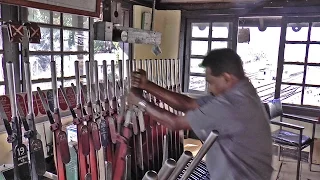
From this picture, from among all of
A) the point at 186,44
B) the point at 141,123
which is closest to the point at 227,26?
the point at 186,44

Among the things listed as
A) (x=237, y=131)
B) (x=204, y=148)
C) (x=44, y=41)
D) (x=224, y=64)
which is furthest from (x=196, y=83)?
(x=204, y=148)

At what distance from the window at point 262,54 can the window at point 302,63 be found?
170 millimetres

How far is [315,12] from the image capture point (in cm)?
373

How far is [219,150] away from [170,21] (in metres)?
3.30

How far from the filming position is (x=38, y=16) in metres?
2.58

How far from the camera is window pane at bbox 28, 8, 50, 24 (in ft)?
8.13

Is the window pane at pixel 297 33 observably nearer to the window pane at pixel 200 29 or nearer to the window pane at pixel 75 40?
the window pane at pixel 200 29

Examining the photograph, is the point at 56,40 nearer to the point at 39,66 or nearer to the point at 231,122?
the point at 39,66

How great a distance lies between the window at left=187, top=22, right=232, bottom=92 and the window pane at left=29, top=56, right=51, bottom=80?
2.24m

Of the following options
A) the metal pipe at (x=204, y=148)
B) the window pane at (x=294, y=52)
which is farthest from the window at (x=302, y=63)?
the metal pipe at (x=204, y=148)

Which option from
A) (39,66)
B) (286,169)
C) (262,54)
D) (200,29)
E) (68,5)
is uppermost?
(200,29)

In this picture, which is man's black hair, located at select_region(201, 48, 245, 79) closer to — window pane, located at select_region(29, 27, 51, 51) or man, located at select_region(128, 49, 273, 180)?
man, located at select_region(128, 49, 273, 180)

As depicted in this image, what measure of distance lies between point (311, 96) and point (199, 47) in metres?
1.67

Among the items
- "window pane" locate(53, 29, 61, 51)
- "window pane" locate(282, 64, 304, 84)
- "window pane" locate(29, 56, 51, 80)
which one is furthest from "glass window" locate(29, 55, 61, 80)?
"window pane" locate(282, 64, 304, 84)
